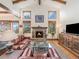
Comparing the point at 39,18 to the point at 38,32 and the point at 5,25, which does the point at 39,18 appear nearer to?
the point at 38,32

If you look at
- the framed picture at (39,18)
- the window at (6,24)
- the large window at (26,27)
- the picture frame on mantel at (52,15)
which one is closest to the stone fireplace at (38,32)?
the large window at (26,27)

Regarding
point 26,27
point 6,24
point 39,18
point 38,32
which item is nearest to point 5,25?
point 6,24

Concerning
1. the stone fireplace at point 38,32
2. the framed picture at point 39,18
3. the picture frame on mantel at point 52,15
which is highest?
the picture frame on mantel at point 52,15

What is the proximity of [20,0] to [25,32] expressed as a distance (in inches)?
155

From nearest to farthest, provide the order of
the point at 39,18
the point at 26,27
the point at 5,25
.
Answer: the point at 39,18, the point at 26,27, the point at 5,25

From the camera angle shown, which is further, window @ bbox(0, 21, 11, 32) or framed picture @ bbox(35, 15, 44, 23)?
window @ bbox(0, 21, 11, 32)

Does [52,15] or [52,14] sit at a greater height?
[52,14]

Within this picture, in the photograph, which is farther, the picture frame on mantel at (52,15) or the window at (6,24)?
the window at (6,24)

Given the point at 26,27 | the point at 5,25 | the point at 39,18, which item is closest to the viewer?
the point at 39,18

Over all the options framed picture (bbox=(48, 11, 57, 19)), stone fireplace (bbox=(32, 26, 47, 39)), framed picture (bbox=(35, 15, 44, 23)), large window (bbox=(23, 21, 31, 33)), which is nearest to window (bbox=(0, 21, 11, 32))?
large window (bbox=(23, 21, 31, 33))

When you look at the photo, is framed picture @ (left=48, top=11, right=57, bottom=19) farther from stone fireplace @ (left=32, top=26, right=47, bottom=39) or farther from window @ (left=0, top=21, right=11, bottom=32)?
window @ (left=0, top=21, right=11, bottom=32)

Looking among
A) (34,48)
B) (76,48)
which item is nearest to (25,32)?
(76,48)

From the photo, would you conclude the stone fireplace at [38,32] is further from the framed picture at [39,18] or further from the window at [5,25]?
the window at [5,25]

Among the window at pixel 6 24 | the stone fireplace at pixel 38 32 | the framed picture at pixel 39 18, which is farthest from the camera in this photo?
the window at pixel 6 24
